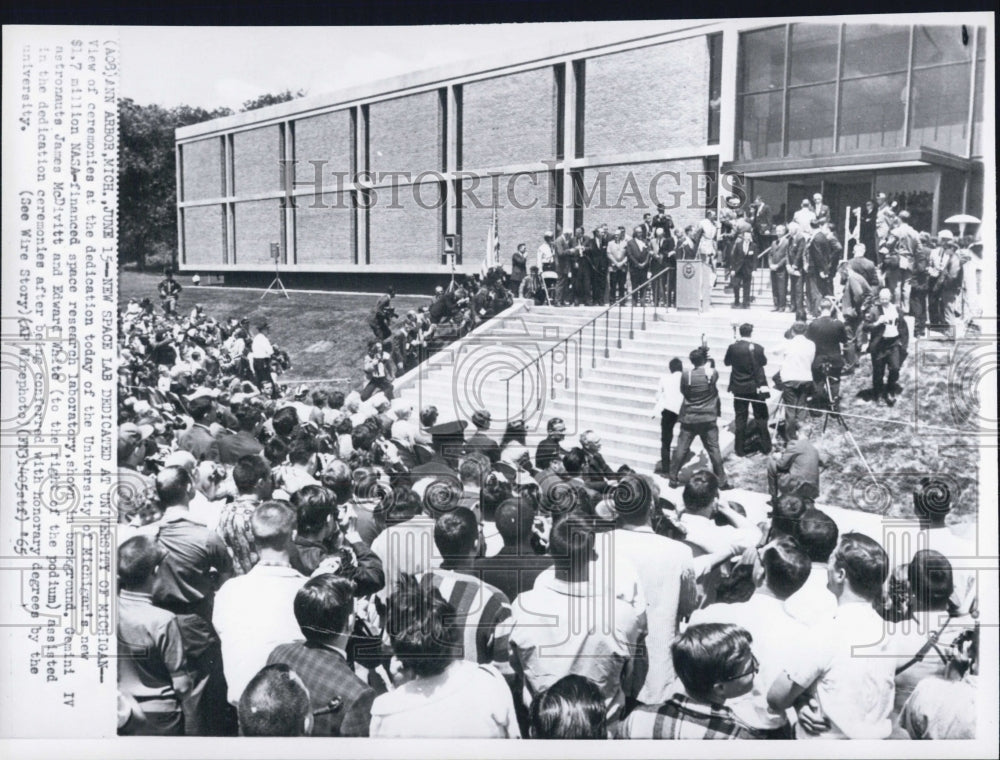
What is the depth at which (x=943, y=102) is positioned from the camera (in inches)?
249

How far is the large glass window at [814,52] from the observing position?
21.1 feet

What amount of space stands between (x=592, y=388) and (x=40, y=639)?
14.7ft

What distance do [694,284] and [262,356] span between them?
3396 millimetres

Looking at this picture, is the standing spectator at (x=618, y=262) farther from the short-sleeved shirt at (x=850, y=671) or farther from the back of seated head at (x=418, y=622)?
the short-sleeved shirt at (x=850, y=671)

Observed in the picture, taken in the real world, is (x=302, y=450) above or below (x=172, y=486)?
above

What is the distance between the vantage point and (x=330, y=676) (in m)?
6.24

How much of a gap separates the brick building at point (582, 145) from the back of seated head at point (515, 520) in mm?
1918

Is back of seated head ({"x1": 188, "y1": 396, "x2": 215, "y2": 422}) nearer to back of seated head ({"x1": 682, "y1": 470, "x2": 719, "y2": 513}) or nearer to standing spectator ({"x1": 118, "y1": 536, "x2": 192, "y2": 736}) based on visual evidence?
standing spectator ({"x1": 118, "y1": 536, "x2": 192, "y2": 736})

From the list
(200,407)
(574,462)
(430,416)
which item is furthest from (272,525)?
(574,462)

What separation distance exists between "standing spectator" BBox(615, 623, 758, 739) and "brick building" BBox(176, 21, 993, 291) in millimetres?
3049

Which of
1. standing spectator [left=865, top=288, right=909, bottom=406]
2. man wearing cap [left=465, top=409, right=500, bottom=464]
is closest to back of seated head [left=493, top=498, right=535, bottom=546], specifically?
man wearing cap [left=465, top=409, right=500, bottom=464]

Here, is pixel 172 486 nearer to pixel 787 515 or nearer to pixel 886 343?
pixel 787 515

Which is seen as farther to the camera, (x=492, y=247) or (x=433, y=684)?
(x=492, y=247)

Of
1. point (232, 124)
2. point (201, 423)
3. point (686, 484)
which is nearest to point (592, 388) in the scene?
point (686, 484)
